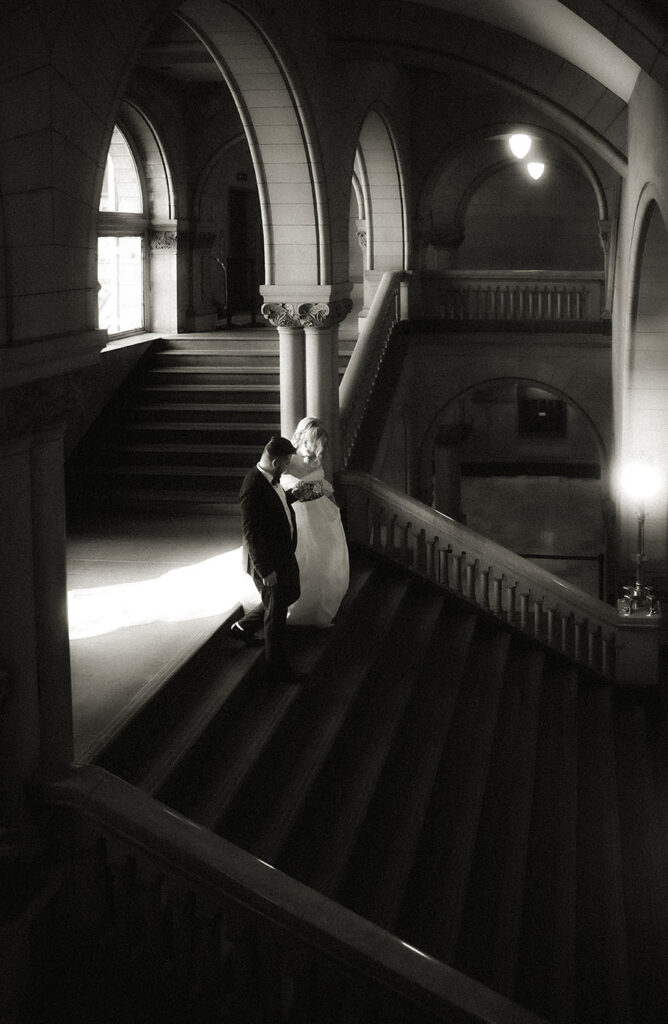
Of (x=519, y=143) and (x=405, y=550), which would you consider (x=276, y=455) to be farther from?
(x=519, y=143)

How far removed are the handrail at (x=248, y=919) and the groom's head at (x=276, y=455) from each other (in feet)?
9.02

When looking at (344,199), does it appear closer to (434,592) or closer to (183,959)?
(434,592)

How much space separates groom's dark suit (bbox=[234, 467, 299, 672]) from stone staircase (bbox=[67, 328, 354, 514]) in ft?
14.4

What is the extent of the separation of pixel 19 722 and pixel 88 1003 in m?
1.23

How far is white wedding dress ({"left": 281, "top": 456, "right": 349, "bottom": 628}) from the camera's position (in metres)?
8.70

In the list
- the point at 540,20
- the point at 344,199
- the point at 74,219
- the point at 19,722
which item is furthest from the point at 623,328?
the point at 19,722

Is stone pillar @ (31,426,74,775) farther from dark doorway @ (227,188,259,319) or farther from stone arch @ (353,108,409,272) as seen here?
dark doorway @ (227,188,259,319)

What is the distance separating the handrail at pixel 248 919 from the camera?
4.45 m

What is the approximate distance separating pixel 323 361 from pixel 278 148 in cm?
196

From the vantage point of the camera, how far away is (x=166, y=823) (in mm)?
4961

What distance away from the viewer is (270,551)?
7426mm

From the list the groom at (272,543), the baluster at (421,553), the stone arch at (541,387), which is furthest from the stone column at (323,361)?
the stone arch at (541,387)

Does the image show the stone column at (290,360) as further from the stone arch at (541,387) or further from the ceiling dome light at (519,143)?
the stone arch at (541,387)

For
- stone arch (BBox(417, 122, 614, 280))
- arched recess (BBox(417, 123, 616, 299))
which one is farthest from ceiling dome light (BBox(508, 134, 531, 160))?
arched recess (BBox(417, 123, 616, 299))
